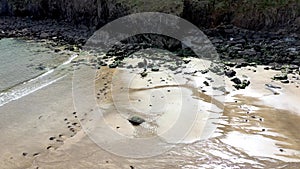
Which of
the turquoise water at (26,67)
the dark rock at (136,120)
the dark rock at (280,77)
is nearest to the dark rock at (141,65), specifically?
the turquoise water at (26,67)

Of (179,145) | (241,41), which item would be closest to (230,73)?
(241,41)

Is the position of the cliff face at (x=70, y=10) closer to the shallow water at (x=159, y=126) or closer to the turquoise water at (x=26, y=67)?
the turquoise water at (x=26, y=67)

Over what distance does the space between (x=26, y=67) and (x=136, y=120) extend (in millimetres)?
12062

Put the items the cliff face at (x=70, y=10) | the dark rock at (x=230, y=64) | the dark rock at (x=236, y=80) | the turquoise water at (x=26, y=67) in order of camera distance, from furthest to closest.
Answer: the cliff face at (x=70, y=10)
the dark rock at (x=230, y=64)
the turquoise water at (x=26, y=67)
the dark rock at (x=236, y=80)

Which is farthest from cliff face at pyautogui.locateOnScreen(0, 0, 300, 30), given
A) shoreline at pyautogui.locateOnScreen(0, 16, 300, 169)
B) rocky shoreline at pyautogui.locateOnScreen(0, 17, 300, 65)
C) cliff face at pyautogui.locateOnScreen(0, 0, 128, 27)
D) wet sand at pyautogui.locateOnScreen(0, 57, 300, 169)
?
shoreline at pyautogui.locateOnScreen(0, 16, 300, 169)

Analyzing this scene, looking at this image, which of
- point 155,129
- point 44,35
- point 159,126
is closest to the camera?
point 155,129

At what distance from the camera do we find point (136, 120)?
1456 cm

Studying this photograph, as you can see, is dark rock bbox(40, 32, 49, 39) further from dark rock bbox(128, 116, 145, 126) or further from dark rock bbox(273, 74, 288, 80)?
dark rock bbox(273, 74, 288, 80)

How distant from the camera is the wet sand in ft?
38.2

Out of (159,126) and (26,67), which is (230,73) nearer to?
(159,126)

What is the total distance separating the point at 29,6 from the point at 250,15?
2452 cm

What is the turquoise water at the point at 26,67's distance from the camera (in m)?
19.9

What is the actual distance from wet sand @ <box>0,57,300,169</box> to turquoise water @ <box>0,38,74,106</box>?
5.30 ft

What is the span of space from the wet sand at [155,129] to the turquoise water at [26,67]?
1.62 m
